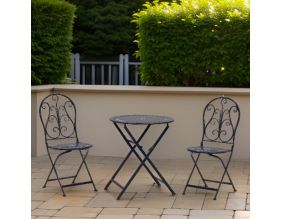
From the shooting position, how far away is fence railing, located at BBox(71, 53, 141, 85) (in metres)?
12.4

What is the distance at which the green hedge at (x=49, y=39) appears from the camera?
7531mm

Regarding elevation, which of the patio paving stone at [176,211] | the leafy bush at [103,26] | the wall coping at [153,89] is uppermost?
the leafy bush at [103,26]

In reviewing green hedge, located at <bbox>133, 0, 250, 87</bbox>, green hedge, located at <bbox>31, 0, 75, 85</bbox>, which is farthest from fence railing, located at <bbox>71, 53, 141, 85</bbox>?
green hedge, located at <bbox>133, 0, 250, 87</bbox>

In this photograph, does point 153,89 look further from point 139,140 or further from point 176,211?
point 176,211

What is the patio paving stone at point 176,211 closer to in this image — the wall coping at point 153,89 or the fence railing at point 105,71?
the wall coping at point 153,89

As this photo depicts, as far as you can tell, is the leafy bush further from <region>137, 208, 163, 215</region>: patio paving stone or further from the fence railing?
<region>137, 208, 163, 215</region>: patio paving stone

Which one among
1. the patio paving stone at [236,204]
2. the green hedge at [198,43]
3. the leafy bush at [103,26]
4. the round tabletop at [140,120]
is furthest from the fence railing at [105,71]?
the patio paving stone at [236,204]

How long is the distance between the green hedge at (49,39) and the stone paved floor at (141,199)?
170 cm

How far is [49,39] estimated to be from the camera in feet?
25.1

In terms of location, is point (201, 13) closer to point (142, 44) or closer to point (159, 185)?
point (142, 44)

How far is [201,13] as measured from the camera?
7.30m

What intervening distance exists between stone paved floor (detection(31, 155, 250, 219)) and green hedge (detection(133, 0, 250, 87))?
1.43m

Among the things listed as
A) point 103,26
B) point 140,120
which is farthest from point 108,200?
point 103,26
